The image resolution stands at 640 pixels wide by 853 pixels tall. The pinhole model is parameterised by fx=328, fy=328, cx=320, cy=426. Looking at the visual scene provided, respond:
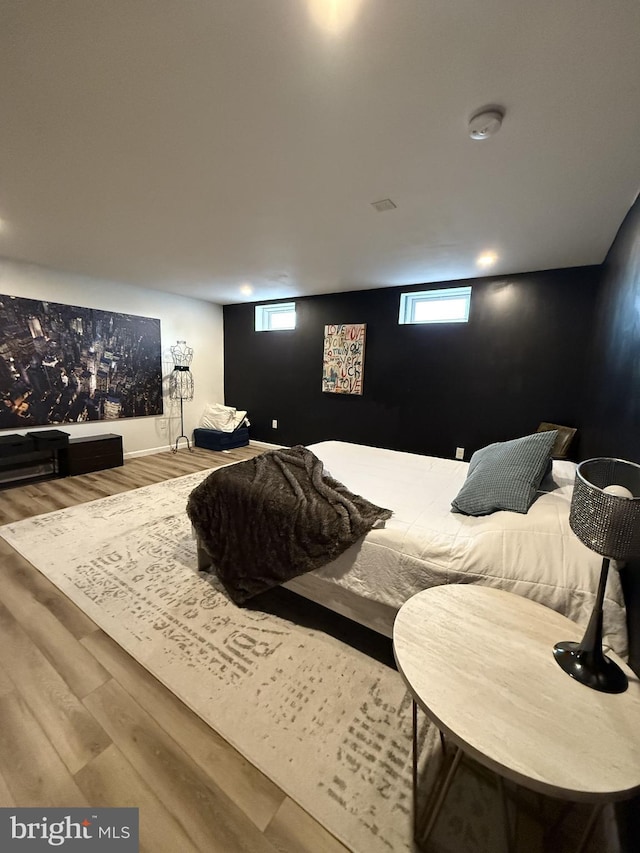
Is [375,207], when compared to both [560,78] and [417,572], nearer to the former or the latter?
[560,78]

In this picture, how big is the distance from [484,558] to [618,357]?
5.10ft

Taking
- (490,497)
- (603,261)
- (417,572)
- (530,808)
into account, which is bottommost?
(530,808)

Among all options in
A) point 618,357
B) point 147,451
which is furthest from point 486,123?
point 147,451

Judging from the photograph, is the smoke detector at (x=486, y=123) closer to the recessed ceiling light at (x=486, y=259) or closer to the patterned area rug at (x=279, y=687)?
the recessed ceiling light at (x=486, y=259)

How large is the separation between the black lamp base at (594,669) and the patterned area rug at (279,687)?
594mm

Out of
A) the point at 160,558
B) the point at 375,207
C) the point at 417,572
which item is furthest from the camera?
the point at 160,558

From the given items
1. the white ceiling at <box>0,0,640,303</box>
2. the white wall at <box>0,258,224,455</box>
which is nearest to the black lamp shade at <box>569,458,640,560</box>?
the white ceiling at <box>0,0,640,303</box>

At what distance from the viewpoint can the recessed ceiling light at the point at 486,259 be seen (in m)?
2.93

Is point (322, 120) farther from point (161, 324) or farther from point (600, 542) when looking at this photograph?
point (161, 324)

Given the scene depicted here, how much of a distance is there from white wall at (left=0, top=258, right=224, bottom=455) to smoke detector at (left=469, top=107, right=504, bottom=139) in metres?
4.54

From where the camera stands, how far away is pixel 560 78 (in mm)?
1187

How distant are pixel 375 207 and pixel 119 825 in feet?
10.0

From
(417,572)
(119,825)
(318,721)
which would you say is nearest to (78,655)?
(119,825)

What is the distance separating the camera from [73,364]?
4.10 m
